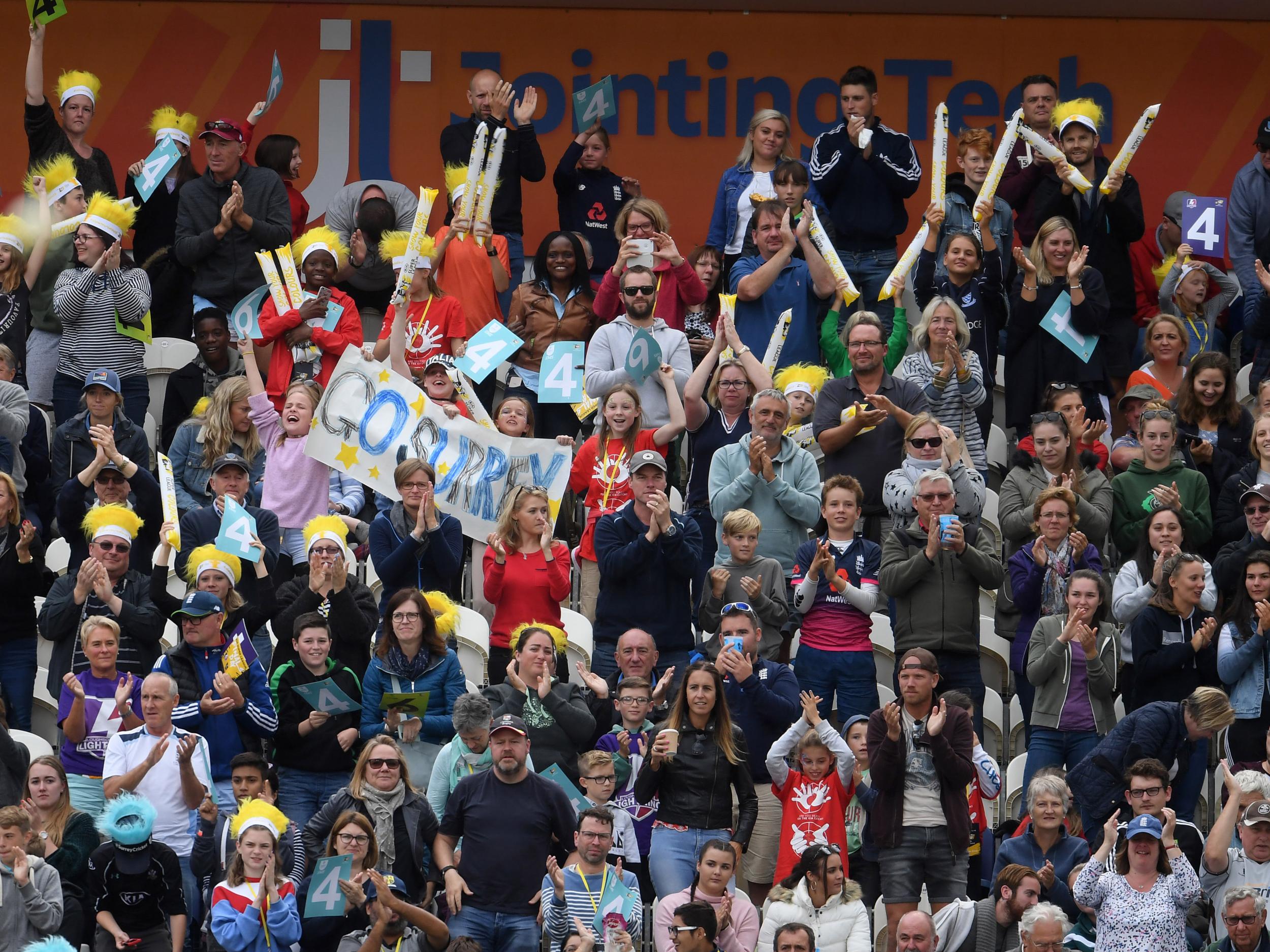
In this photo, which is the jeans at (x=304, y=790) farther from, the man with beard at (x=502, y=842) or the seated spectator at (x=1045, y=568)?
the seated spectator at (x=1045, y=568)

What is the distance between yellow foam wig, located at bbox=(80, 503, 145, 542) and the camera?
11.7 metres

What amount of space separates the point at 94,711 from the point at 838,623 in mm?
3817

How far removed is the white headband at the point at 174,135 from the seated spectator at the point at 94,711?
15.9ft

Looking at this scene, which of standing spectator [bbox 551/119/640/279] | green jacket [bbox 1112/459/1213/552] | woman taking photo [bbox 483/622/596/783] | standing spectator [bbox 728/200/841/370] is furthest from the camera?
standing spectator [bbox 551/119/640/279]

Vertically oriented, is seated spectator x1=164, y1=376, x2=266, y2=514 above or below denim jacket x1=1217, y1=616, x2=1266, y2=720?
above

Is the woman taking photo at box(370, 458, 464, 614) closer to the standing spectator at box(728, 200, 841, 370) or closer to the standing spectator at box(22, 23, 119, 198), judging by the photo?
the standing spectator at box(728, 200, 841, 370)

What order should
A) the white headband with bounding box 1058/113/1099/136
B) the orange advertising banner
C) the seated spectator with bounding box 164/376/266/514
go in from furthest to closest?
the orange advertising banner < the white headband with bounding box 1058/113/1099/136 < the seated spectator with bounding box 164/376/266/514

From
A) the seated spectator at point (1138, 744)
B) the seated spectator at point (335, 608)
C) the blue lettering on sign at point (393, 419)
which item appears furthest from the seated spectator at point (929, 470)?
the blue lettering on sign at point (393, 419)

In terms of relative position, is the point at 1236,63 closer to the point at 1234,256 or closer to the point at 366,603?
the point at 1234,256

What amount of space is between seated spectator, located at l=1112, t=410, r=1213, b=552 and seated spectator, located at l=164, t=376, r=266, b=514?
4974 millimetres

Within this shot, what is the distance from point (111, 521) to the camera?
1174cm

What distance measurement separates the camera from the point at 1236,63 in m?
17.2

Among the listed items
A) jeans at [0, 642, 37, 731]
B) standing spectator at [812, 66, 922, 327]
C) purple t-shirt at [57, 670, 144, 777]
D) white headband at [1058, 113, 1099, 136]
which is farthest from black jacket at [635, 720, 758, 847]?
white headband at [1058, 113, 1099, 136]

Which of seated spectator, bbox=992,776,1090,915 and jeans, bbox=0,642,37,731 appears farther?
jeans, bbox=0,642,37,731
